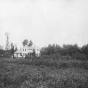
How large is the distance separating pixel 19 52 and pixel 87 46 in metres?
34.4

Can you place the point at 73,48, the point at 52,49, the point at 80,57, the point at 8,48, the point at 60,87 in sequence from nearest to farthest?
the point at 60,87
the point at 80,57
the point at 73,48
the point at 52,49
the point at 8,48

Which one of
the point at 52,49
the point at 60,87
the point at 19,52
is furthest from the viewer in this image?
the point at 19,52

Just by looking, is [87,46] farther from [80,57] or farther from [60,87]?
[60,87]

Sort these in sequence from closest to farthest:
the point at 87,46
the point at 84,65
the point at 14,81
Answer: the point at 14,81 → the point at 84,65 → the point at 87,46

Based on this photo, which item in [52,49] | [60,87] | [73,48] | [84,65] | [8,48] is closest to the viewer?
[60,87]

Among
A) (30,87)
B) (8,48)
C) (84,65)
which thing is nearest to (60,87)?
(30,87)

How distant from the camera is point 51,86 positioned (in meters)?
7.18

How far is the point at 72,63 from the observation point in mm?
16312

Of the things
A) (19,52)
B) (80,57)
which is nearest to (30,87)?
(80,57)

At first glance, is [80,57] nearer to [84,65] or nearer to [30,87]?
[84,65]

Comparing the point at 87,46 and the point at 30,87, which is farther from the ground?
the point at 87,46

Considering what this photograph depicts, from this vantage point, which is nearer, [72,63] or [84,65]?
[84,65]

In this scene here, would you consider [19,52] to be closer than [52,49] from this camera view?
No

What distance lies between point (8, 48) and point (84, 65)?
2102 inches
